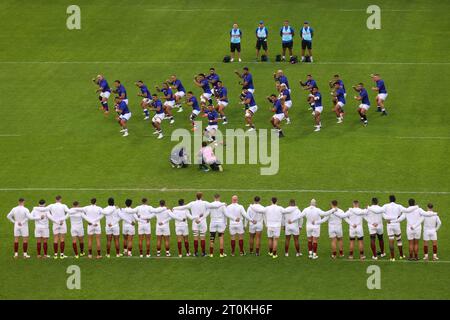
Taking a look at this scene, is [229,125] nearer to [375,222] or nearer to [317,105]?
[317,105]

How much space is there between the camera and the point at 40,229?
3497 centimetres

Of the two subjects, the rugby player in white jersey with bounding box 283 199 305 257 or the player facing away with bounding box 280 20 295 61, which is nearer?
the rugby player in white jersey with bounding box 283 199 305 257

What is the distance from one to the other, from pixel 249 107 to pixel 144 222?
12.9 m

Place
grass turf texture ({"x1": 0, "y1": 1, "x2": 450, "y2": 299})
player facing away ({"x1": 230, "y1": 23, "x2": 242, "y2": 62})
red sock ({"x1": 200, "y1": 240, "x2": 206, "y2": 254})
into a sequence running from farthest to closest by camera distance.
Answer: player facing away ({"x1": 230, "y1": 23, "x2": 242, "y2": 62}) → red sock ({"x1": 200, "y1": 240, "x2": 206, "y2": 254}) → grass turf texture ({"x1": 0, "y1": 1, "x2": 450, "y2": 299})

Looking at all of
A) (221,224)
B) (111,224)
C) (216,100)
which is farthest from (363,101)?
(111,224)

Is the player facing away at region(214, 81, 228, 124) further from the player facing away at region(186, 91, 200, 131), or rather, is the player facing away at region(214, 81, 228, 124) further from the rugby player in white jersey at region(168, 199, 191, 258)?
the rugby player in white jersey at region(168, 199, 191, 258)

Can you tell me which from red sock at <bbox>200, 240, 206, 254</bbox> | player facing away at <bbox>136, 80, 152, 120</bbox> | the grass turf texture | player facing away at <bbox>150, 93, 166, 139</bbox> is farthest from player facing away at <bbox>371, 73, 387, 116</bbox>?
red sock at <bbox>200, 240, 206, 254</bbox>

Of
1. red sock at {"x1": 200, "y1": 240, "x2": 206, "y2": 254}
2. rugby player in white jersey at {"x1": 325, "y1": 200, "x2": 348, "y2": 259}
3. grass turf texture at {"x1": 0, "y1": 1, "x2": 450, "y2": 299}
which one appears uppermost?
grass turf texture at {"x1": 0, "y1": 1, "x2": 450, "y2": 299}

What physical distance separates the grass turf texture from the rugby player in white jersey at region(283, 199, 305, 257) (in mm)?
551

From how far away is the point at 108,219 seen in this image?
35000 millimetres

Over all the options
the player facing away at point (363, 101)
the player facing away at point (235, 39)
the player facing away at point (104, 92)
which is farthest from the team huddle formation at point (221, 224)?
the player facing away at point (235, 39)

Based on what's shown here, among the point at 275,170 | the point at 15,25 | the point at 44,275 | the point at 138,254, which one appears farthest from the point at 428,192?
the point at 15,25

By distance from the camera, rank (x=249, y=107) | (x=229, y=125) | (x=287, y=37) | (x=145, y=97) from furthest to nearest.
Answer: (x=287, y=37)
(x=145, y=97)
(x=229, y=125)
(x=249, y=107)

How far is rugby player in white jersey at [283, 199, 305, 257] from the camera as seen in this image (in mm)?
34656
